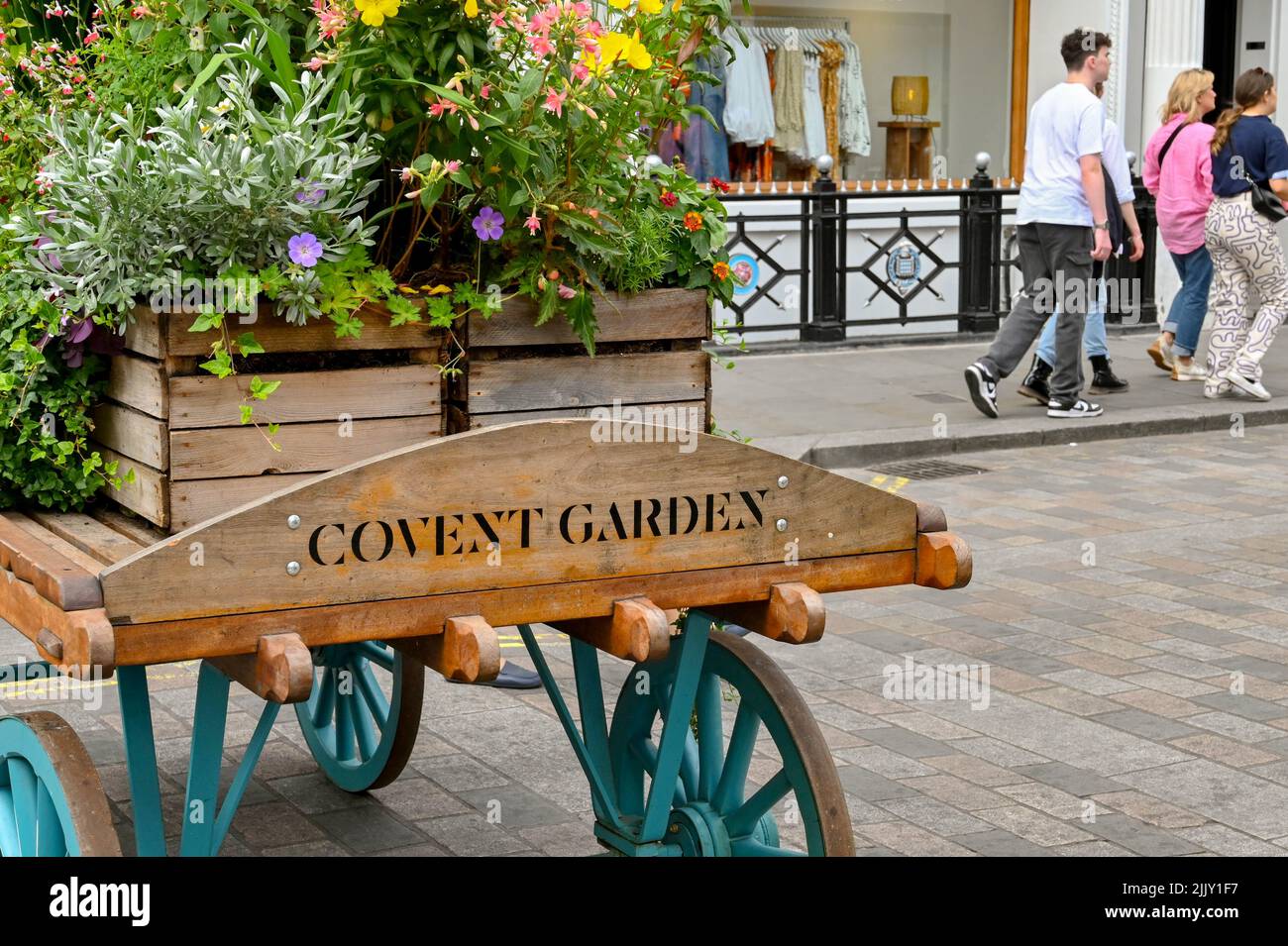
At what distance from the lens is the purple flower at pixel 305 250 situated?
2828mm

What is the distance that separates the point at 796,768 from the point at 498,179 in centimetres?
118

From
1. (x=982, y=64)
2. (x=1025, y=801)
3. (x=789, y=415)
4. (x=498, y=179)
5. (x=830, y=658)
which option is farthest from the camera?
(x=982, y=64)

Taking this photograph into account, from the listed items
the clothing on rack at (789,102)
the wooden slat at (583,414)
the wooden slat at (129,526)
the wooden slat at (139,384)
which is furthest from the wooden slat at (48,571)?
the clothing on rack at (789,102)

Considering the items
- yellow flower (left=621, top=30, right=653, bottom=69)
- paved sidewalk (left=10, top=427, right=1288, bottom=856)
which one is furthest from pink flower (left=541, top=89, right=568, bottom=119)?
paved sidewalk (left=10, top=427, right=1288, bottom=856)

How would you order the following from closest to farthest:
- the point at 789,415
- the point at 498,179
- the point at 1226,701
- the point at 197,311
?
the point at 197,311 → the point at 498,179 → the point at 1226,701 → the point at 789,415

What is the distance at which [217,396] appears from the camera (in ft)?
9.44

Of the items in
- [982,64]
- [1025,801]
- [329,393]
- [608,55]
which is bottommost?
[1025,801]

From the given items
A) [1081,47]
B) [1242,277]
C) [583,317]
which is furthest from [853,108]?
[583,317]

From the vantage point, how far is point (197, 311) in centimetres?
283

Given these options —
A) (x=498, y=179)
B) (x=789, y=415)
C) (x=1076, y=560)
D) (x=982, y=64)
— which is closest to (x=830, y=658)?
(x=1076, y=560)

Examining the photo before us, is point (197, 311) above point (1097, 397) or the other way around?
above

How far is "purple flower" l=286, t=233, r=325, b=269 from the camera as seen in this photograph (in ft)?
9.28

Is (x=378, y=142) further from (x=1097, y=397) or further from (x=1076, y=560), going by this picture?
(x=1097, y=397)

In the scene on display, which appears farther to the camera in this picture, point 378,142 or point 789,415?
point 789,415
